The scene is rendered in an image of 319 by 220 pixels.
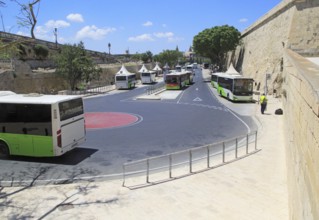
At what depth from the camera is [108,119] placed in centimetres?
2434

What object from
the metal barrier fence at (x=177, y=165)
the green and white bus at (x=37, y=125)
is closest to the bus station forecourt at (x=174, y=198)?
the metal barrier fence at (x=177, y=165)

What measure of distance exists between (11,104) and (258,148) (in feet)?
35.6

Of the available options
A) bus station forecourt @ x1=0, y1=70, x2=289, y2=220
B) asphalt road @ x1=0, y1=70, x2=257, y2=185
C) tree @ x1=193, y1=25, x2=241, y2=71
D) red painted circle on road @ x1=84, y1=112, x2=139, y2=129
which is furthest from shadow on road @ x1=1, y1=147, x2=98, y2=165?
tree @ x1=193, y1=25, x2=241, y2=71

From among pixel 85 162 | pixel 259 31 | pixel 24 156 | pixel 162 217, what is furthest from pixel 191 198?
pixel 259 31

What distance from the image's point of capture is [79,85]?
50.6 metres

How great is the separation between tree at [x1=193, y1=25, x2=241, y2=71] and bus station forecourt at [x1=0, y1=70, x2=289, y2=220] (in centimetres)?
5183

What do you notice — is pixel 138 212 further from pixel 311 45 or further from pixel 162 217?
pixel 311 45

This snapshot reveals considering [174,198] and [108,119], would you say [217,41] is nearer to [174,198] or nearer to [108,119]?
[108,119]

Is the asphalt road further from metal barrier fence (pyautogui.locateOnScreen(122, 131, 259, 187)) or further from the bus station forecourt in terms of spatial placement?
the bus station forecourt

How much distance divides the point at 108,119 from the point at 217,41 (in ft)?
143

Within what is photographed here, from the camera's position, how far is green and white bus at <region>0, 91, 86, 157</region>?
1328 cm

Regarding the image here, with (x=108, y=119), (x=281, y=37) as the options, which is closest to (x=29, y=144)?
(x=108, y=119)

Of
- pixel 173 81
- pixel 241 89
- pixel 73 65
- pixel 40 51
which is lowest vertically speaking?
pixel 241 89

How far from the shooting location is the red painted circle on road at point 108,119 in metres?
22.0
